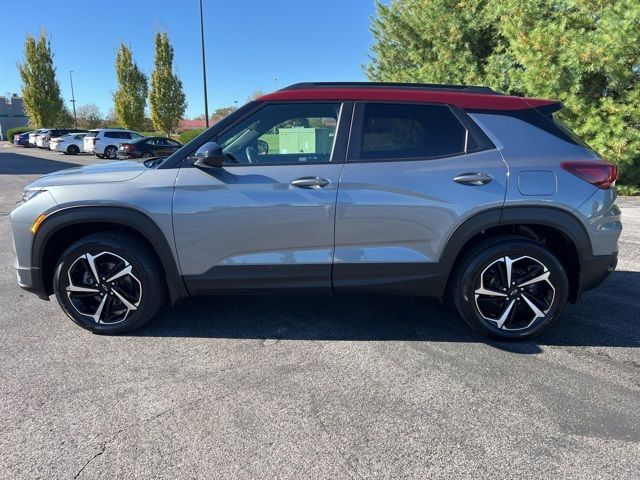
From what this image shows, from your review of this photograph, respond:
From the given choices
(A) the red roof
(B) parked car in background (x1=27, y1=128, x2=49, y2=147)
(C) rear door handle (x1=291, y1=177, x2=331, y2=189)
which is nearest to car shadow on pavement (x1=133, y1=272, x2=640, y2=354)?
(C) rear door handle (x1=291, y1=177, x2=331, y2=189)

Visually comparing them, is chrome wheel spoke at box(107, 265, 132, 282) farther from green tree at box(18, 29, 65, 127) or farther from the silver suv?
green tree at box(18, 29, 65, 127)

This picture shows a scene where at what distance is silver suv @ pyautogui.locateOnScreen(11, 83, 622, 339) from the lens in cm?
318

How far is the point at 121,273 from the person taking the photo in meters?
3.35

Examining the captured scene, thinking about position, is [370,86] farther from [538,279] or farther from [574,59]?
[574,59]

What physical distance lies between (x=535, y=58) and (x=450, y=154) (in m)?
8.19

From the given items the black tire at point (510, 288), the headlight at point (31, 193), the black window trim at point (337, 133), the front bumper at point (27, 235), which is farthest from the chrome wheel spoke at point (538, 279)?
the headlight at point (31, 193)

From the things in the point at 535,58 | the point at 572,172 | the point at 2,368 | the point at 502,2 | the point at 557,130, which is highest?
the point at 502,2

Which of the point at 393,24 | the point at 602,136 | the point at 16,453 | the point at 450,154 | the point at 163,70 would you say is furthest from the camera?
the point at 163,70

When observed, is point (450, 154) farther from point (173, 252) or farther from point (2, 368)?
point (2, 368)

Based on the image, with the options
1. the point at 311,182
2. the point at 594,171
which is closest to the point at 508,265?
the point at 594,171

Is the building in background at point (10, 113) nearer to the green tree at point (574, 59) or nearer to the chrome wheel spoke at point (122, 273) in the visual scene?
the green tree at point (574, 59)

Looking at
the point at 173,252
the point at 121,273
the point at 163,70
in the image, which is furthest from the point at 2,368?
the point at 163,70

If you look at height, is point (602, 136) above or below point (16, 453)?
above

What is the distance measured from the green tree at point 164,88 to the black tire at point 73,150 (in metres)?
7.56
